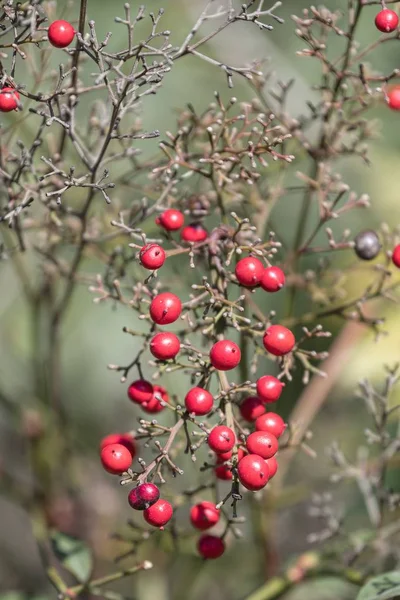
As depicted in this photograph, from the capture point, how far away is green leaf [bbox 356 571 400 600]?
4.57ft

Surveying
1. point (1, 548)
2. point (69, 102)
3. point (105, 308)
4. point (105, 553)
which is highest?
point (69, 102)

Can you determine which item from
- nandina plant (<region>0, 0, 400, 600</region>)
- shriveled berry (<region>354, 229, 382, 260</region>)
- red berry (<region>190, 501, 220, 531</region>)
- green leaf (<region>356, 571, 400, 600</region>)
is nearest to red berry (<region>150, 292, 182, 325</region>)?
nandina plant (<region>0, 0, 400, 600</region>)

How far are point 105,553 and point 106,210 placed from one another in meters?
1.22

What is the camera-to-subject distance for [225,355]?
1.24 m

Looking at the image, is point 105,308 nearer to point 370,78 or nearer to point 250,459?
point 370,78

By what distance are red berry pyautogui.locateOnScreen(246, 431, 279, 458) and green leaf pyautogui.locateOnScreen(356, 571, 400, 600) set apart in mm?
387

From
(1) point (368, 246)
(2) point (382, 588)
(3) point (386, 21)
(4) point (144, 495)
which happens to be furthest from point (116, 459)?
(3) point (386, 21)

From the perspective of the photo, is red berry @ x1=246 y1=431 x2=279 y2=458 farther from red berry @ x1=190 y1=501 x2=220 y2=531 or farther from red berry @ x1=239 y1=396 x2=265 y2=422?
red berry @ x1=190 y1=501 x2=220 y2=531

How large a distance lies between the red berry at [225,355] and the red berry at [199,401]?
0.05m

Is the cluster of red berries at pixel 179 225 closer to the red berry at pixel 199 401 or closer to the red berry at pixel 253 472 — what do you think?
the red berry at pixel 199 401

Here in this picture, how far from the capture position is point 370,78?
1.56m

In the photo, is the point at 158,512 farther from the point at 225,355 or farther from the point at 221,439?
the point at 225,355

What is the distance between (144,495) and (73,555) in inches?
24.2

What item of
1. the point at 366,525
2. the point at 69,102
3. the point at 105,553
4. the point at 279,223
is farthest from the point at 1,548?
the point at 69,102
